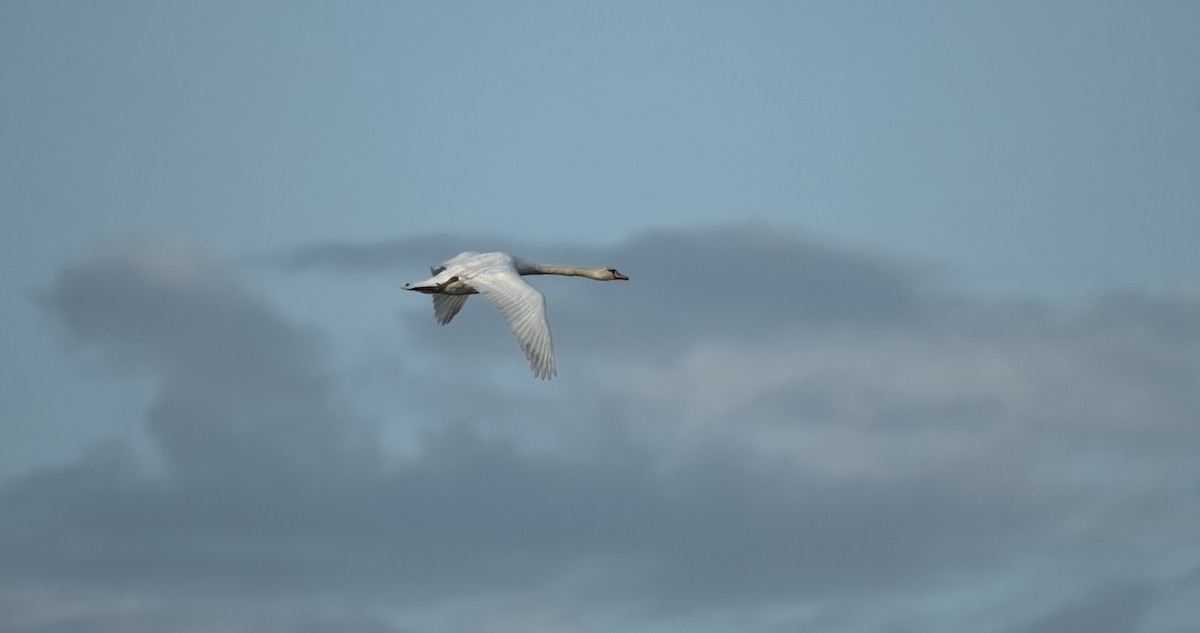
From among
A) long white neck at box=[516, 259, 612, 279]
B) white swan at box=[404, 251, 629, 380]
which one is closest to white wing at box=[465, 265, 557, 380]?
white swan at box=[404, 251, 629, 380]

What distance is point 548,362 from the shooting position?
89562 millimetres

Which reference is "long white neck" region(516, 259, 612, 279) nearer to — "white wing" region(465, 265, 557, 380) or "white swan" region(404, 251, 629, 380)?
"white swan" region(404, 251, 629, 380)

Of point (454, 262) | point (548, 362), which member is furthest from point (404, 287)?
point (548, 362)

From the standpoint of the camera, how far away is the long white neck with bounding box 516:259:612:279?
100 meters

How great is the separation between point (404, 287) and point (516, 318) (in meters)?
6.30

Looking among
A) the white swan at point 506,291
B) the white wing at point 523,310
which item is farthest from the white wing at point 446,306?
the white wing at point 523,310

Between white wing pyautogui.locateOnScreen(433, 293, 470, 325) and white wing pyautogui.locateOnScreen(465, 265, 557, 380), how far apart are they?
5222 millimetres

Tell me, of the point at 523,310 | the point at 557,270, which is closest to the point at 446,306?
the point at 557,270

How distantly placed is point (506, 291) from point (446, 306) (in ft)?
26.3

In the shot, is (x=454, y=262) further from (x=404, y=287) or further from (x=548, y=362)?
(x=548, y=362)

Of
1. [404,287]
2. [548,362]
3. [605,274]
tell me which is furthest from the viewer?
[605,274]

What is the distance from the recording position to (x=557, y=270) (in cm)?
10406

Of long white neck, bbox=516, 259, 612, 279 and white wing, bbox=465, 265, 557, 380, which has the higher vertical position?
long white neck, bbox=516, 259, 612, 279

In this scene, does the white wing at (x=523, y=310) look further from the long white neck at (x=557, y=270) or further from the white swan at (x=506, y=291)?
the long white neck at (x=557, y=270)
